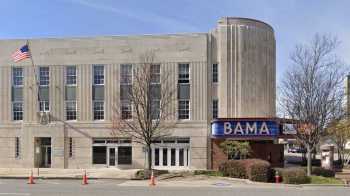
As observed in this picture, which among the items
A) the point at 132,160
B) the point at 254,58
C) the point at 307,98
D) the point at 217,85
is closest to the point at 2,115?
the point at 132,160

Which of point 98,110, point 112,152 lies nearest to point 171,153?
point 112,152

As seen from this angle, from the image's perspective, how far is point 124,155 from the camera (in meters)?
40.3

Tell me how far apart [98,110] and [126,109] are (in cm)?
244

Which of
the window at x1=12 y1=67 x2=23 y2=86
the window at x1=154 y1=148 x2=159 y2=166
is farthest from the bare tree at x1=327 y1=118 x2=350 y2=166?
the window at x1=12 y1=67 x2=23 y2=86

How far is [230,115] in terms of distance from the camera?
127 feet

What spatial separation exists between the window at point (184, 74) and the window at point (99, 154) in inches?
327

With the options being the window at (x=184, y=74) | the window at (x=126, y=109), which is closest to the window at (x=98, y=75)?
the window at (x=126, y=109)

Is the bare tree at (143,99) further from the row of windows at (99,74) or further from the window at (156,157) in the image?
the window at (156,157)

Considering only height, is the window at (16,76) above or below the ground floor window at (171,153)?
above

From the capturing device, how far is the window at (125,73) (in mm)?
39938

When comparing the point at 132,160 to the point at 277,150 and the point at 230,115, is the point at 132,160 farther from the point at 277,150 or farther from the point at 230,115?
the point at 277,150

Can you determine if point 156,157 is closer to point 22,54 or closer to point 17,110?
point 17,110

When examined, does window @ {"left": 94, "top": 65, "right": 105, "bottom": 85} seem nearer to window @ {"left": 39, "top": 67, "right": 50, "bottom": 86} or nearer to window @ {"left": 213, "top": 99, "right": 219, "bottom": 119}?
window @ {"left": 39, "top": 67, "right": 50, "bottom": 86}

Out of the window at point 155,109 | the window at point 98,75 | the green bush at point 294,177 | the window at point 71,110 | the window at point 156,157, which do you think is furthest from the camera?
the window at point 71,110
